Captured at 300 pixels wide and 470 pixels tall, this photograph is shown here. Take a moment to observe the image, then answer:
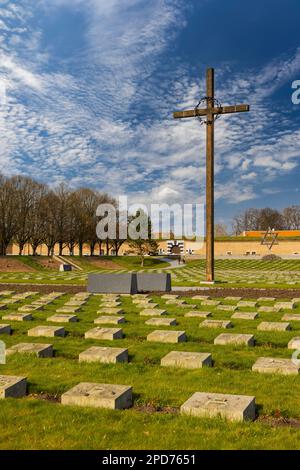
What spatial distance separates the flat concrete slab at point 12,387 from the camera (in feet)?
18.9

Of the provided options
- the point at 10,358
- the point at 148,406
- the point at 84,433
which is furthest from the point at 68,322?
the point at 84,433

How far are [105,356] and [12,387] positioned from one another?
212 centimetres

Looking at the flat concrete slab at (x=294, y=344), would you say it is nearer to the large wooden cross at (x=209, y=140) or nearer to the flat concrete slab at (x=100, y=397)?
the flat concrete slab at (x=100, y=397)

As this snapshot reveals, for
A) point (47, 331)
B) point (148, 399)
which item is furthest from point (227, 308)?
point (148, 399)

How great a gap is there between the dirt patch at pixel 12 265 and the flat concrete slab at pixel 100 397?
150 ft

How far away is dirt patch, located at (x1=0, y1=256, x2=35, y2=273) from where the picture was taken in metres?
49.6

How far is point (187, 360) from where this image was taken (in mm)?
7359

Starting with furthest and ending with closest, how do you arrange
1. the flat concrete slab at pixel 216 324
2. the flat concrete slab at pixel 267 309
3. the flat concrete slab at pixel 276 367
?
the flat concrete slab at pixel 267 309
the flat concrete slab at pixel 216 324
the flat concrete slab at pixel 276 367

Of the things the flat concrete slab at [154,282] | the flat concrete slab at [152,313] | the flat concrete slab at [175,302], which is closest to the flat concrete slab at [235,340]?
the flat concrete slab at [152,313]

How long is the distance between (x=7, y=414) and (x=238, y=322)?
751 centimetres

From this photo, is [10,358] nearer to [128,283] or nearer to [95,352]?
[95,352]

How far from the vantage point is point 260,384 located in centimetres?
634

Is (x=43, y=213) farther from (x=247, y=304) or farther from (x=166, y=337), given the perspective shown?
(x=166, y=337)
